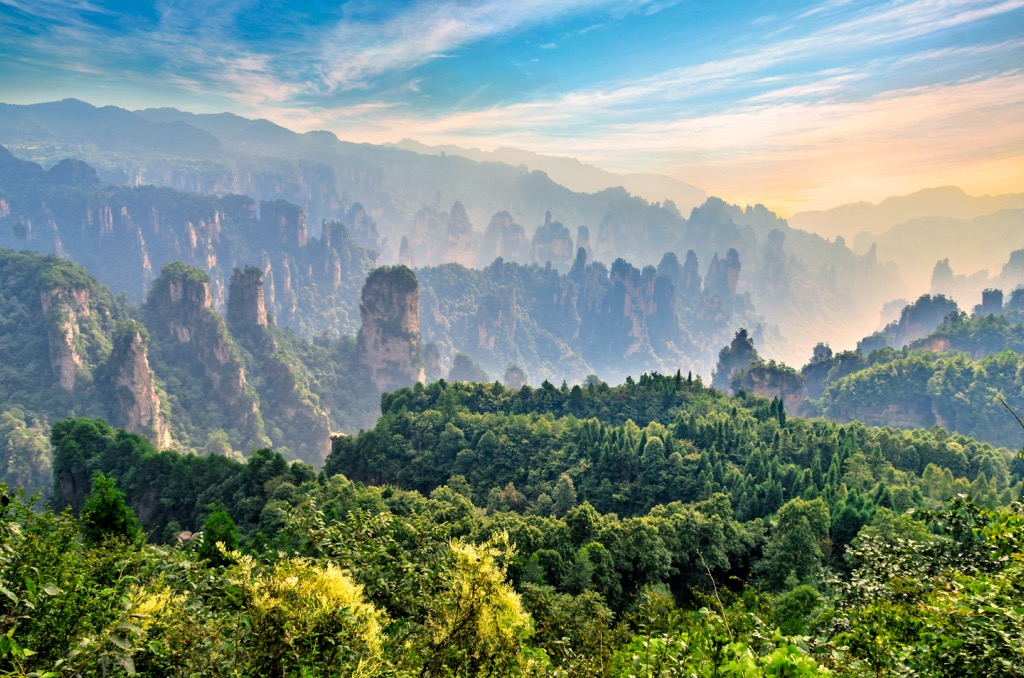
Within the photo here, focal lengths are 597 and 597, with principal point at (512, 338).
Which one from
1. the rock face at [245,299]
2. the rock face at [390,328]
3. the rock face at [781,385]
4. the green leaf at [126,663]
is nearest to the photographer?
the green leaf at [126,663]

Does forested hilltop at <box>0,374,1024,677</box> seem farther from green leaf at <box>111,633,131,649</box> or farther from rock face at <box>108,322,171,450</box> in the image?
rock face at <box>108,322,171,450</box>

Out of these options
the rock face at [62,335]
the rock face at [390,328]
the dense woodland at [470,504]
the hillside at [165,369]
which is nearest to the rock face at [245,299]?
the hillside at [165,369]

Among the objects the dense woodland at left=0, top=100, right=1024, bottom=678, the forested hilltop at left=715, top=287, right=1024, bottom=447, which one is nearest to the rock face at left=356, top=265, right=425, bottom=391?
the dense woodland at left=0, top=100, right=1024, bottom=678

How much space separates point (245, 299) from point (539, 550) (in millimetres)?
118348

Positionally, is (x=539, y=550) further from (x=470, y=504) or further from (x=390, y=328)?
(x=390, y=328)

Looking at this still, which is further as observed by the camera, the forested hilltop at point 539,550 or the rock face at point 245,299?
the rock face at point 245,299

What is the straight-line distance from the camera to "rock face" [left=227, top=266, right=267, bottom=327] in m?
132

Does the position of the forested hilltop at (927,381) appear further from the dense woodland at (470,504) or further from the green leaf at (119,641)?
the green leaf at (119,641)

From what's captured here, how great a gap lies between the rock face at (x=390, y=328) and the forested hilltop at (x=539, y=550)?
239 ft

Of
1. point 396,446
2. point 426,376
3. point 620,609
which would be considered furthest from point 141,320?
point 620,609

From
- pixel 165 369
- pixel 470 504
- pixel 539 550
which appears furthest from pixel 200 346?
pixel 539 550

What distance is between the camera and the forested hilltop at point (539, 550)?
7.99 m

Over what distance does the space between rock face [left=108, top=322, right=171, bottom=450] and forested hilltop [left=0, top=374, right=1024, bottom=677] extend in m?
39.4

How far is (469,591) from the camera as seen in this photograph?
9391 mm
